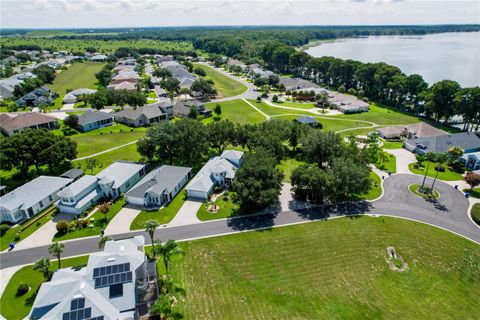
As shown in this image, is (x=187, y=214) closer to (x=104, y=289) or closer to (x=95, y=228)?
(x=95, y=228)

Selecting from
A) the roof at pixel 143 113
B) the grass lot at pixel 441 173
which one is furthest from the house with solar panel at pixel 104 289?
the roof at pixel 143 113

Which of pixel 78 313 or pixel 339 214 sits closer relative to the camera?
pixel 78 313

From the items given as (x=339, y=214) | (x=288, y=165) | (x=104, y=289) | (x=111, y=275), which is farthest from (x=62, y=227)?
(x=288, y=165)

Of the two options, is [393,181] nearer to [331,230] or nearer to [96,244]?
[331,230]

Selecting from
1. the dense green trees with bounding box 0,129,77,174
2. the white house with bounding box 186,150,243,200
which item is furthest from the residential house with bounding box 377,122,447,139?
the dense green trees with bounding box 0,129,77,174

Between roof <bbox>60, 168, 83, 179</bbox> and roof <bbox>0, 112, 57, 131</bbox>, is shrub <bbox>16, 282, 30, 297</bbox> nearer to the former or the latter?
roof <bbox>60, 168, 83, 179</bbox>

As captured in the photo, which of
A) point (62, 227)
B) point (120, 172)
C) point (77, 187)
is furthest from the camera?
point (120, 172)

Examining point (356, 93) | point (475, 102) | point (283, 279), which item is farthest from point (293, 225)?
point (356, 93)
